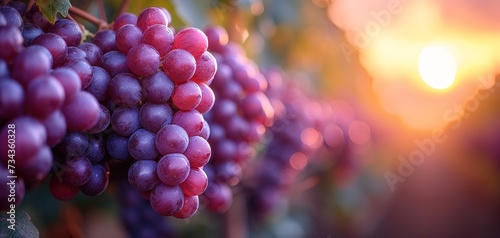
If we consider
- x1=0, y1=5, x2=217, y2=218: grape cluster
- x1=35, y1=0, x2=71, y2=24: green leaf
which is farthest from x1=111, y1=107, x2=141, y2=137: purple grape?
x1=35, y1=0, x2=71, y2=24: green leaf

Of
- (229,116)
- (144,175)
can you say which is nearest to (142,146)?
(144,175)

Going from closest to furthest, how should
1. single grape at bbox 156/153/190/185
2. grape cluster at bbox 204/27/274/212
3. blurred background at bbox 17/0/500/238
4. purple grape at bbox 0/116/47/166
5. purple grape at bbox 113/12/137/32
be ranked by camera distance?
purple grape at bbox 0/116/47/166, single grape at bbox 156/153/190/185, purple grape at bbox 113/12/137/32, grape cluster at bbox 204/27/274/212, blurred background at bbox 17/0/500/238

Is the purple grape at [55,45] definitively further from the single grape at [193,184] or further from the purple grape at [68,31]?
the single grape at [193,184]

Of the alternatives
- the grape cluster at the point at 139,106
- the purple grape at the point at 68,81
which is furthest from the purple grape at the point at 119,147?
the purple grape at the point at 68,81

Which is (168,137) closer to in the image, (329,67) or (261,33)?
(261,33)

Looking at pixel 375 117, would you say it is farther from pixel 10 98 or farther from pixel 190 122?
pixel 10 98

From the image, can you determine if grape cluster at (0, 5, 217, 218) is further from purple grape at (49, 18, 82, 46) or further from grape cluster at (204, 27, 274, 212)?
grape cluster at (204, 27, 274, 212)
